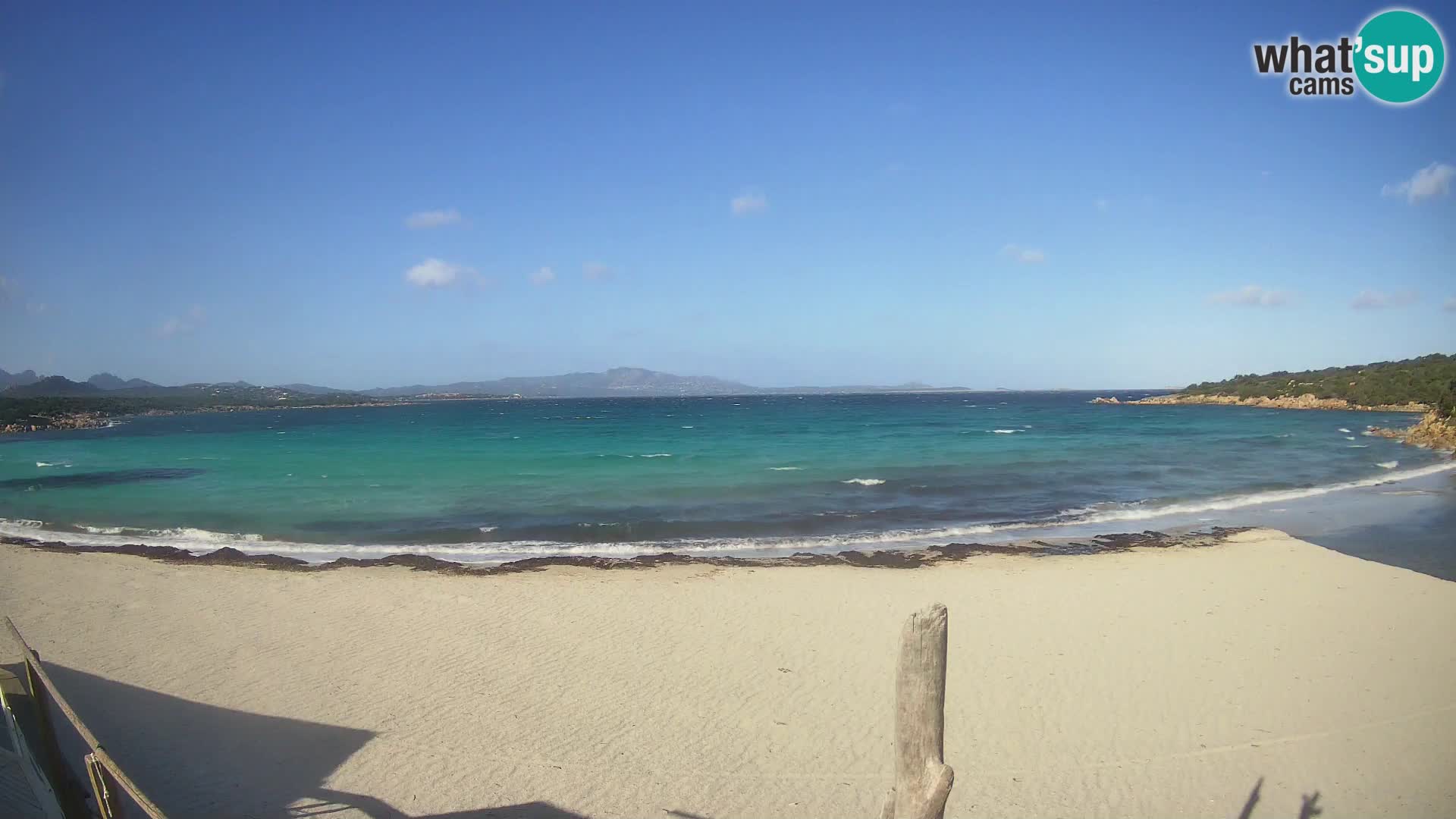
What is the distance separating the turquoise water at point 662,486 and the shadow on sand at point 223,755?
7.36m

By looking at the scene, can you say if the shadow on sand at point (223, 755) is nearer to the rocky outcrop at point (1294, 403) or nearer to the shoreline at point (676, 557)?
the shoreline at point (676, 557)

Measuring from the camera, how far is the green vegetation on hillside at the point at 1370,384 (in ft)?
178

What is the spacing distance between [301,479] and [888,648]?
2600cm

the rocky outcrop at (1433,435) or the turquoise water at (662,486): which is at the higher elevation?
the rocky outcrop at (1433,435)

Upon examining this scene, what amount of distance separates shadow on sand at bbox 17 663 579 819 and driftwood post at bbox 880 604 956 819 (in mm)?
3417

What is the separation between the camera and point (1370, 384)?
64.9 metres

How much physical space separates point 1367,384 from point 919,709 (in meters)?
84.6

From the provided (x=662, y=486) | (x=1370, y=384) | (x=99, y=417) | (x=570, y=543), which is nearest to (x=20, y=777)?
(x=570, y=543)

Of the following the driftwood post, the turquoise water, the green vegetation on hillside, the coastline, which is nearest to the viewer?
the driftwood post

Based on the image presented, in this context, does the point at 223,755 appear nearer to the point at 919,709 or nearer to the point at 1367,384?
the point at 919,709

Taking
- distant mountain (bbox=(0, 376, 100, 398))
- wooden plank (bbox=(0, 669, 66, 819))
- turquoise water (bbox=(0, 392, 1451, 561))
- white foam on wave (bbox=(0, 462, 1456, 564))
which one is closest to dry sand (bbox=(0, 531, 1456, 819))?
wooden plank (bbox=(0, 669, 66, 819))

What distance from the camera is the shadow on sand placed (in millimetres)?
5762

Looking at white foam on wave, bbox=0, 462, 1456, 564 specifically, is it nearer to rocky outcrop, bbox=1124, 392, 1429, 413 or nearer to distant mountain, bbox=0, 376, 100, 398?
rocky outcrop, bbox=1124, 392, 1429, 413

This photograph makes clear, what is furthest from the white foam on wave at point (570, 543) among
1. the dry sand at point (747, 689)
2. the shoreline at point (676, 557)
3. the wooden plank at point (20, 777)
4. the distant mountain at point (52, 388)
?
the distant mountain at point (52, 388)
